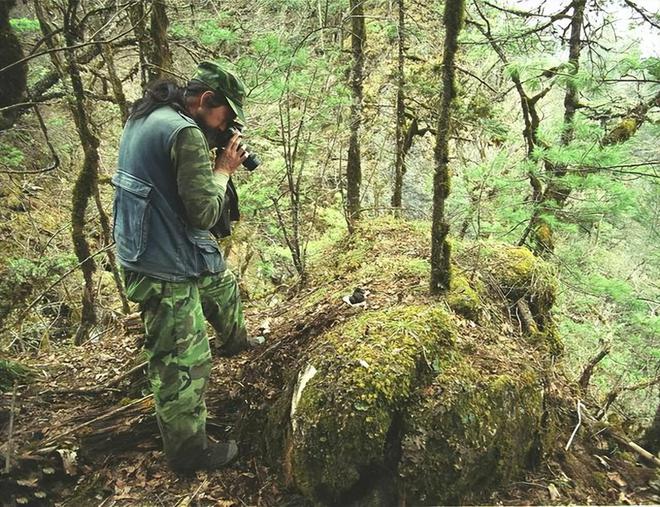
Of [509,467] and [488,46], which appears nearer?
[509,467]

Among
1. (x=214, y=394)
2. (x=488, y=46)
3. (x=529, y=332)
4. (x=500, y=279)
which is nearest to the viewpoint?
(x=214, y=394)

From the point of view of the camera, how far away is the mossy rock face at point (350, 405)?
2.46 meters

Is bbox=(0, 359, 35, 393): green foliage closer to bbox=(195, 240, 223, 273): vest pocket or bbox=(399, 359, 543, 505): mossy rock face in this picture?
bbox=(195, 240, 223, 273): vest pocket

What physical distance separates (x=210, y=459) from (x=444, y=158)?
8.83ft

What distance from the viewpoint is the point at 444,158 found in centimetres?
307

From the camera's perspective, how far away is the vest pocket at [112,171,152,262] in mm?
2621

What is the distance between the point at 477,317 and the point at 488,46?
3542 mm

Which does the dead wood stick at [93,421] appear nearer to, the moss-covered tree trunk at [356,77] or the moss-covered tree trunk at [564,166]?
the moss-covered tree trunk at [356,77]

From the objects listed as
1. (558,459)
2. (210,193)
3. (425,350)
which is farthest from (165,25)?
(558,459)

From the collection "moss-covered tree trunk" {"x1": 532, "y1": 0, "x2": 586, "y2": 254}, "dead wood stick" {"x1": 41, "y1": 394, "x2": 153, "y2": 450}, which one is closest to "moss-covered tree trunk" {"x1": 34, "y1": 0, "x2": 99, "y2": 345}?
"dead wood stick" {"x1": 41, "y1": 394, "x2": 153, "y2": 450}

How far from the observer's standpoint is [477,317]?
347cm

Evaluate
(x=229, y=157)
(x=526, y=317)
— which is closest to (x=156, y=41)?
(x=229, y=157)

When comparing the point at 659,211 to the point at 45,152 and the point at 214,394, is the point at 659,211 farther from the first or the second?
the point at 45,152

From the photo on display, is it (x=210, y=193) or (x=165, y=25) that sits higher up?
(x=165, y=25)
